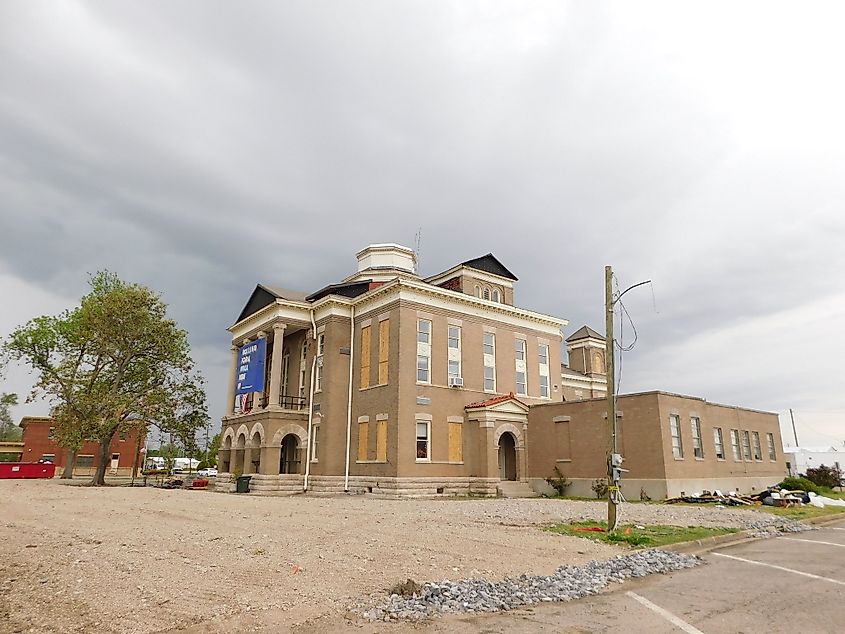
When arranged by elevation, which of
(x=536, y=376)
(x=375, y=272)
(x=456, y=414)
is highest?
(x=375, y=272)

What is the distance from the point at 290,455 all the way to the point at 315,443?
5440 millimetres

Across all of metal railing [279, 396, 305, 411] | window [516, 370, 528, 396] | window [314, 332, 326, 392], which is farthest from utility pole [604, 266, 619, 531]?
metal railing [279, 396, 305, 411]

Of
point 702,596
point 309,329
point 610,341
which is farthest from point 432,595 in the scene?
point 309,329

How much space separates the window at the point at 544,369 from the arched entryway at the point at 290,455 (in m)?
17.0

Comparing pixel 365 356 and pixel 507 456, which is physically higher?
pixel 365 356

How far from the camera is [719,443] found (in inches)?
1266

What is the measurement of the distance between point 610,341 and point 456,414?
18266mm

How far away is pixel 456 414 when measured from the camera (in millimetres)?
32688

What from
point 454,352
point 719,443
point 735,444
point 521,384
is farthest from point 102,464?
point 735,444

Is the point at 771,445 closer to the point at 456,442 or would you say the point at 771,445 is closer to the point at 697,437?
the point at 697,437

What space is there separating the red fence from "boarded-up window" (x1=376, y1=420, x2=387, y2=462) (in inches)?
1277

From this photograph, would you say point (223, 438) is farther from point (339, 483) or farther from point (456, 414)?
point (456, 414)

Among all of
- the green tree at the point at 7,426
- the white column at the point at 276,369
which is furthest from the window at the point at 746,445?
the green tree at the point at 7,426

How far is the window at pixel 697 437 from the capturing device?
2973 cm
